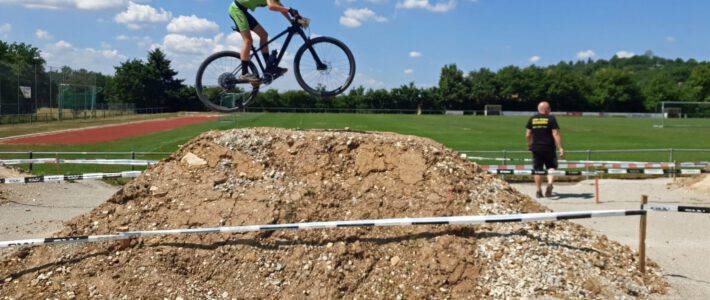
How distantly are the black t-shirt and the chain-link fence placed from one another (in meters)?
38.0

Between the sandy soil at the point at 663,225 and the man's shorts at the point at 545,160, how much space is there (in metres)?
0.85

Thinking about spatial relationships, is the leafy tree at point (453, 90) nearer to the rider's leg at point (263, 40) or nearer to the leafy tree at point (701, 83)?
the leafy tree at point (701, 83)

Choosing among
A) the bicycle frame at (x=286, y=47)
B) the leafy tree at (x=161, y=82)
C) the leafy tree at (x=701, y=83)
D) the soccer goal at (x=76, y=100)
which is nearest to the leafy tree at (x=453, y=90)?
the leafy tree at (x=701, y=83)

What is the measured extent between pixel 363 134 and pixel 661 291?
15.1ft

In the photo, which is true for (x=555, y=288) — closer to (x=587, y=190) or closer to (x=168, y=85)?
(x=587, y=190)

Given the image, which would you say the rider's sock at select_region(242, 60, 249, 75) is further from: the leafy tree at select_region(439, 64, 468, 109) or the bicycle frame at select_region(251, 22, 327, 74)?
the leafy tree at select_region(439, 64, 468, 109)

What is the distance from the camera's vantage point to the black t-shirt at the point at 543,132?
41.8 feet

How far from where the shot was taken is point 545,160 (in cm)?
1296

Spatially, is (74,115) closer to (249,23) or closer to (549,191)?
(249,23)

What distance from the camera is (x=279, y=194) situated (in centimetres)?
724

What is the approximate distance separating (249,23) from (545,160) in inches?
314

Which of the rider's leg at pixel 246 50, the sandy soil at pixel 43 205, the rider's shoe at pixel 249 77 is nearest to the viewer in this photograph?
the rider's leg at pixel 246 50

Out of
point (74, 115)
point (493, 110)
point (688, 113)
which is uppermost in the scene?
point (493, 110)

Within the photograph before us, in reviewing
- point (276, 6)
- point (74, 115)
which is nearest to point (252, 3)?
point (276, 6)
